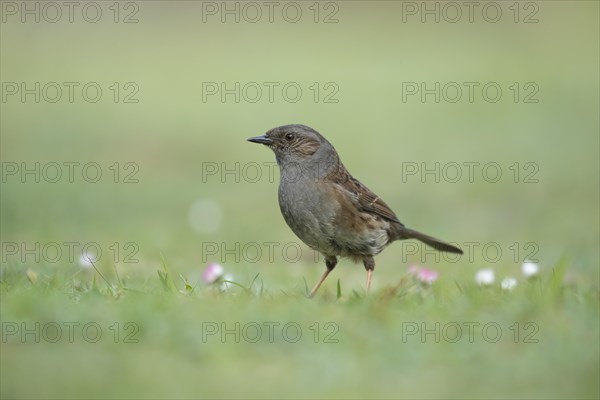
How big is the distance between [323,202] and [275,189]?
6585 millimetres

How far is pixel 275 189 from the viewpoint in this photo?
548 inches

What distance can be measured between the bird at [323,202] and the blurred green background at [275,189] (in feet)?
1.56

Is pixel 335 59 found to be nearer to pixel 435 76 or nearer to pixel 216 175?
pixel 435 76

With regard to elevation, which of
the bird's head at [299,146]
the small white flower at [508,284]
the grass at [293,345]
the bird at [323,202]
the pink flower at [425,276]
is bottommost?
the grass at [293,345]

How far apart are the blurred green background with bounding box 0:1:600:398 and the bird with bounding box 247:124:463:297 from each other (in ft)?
1.56

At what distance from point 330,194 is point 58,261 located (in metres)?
2.60

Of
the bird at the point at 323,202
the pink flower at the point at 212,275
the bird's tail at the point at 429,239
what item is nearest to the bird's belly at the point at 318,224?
the bird at the point at 323,202

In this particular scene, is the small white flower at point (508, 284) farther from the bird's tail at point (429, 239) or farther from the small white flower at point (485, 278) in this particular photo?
the bird's tail at point (429, 239)

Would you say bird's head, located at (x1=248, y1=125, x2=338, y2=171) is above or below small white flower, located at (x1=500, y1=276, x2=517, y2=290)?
above

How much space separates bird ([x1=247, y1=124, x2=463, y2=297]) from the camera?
735 cm

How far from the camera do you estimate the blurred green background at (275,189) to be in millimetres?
5102

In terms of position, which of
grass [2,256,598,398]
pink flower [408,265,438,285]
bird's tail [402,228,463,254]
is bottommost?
grass [2,256,598,398]

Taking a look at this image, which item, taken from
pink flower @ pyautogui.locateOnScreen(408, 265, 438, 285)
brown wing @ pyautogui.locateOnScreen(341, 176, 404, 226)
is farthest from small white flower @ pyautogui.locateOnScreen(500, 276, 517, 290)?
brown wing @ pyautogui.locateOnScreen(341, 176, 404, 226)

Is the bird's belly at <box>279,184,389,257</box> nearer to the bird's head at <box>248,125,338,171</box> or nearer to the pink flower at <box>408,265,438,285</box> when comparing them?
the bird's head at <box>248,125,338,171</box>
